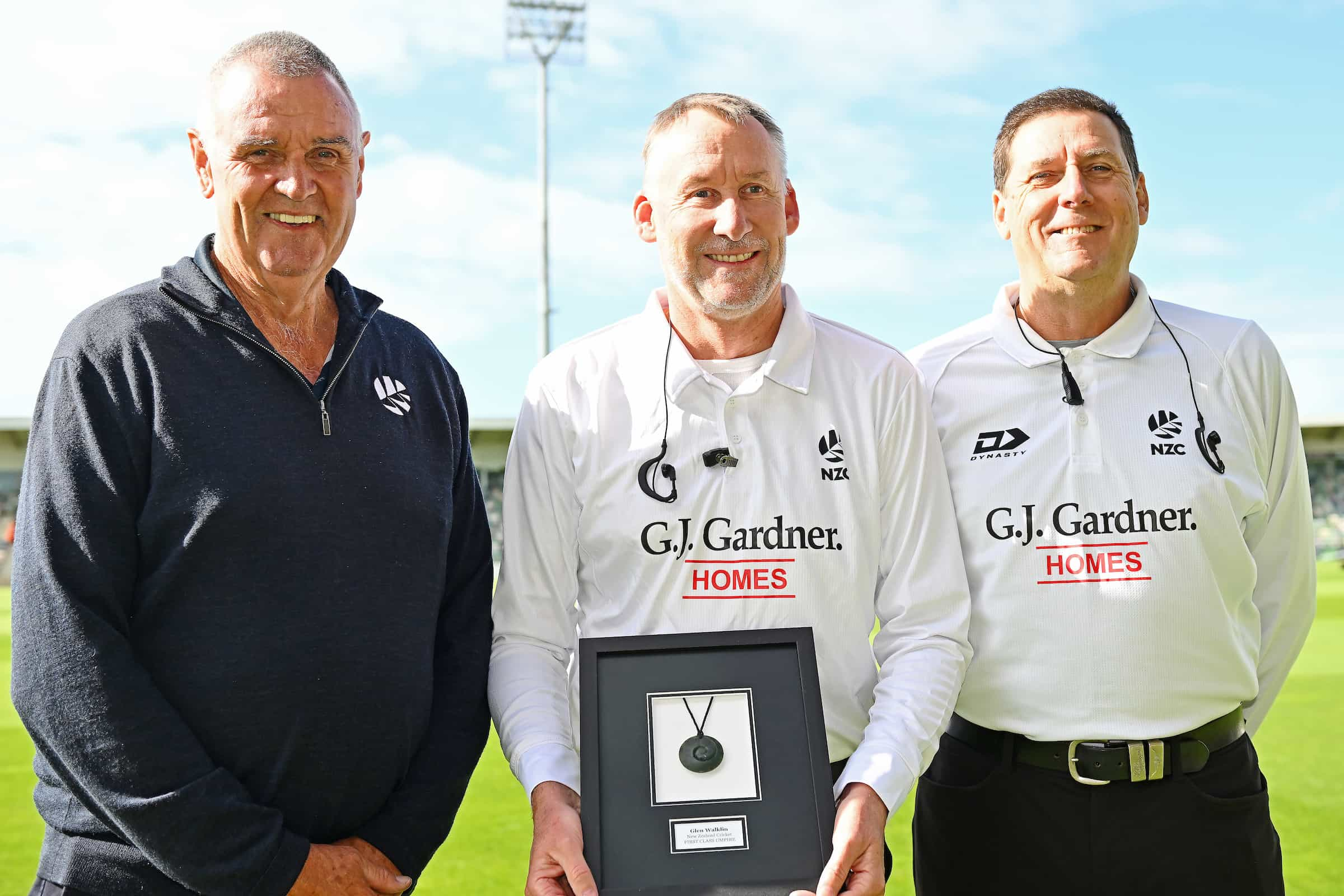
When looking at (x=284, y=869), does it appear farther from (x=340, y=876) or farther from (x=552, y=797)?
(x=552, y=797)

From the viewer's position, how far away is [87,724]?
1.87 m

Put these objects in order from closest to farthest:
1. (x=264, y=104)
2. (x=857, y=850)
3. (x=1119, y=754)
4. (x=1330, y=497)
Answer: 1. (x=857, y=850)
2. (x=264, y=104)
3. (x=1119, y=754)
4. (x=1330, y=497)

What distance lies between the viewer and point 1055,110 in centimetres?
283

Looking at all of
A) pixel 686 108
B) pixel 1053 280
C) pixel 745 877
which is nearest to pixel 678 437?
pixel 686 108

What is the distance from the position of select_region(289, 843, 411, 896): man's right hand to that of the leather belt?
147cm

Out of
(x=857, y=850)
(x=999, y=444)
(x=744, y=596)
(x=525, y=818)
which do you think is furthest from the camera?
(x=525, y=818)

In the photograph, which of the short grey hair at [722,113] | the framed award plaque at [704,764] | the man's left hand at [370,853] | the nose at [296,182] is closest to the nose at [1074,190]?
the short grey hair at [722,113]

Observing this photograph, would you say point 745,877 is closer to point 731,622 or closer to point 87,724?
point 731,622

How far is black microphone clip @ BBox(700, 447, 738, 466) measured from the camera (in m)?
2.37

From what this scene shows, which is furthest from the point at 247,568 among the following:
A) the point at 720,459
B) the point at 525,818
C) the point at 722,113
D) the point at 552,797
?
the point at 525,818

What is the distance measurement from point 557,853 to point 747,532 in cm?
76

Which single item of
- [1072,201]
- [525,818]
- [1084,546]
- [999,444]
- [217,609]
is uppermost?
[1072,201]

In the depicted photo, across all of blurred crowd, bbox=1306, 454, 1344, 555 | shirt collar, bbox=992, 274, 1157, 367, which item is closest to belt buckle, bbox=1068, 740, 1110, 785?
shirt collar, bbox=992, 274, 1157, 367

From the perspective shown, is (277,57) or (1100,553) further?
(1100,553)
